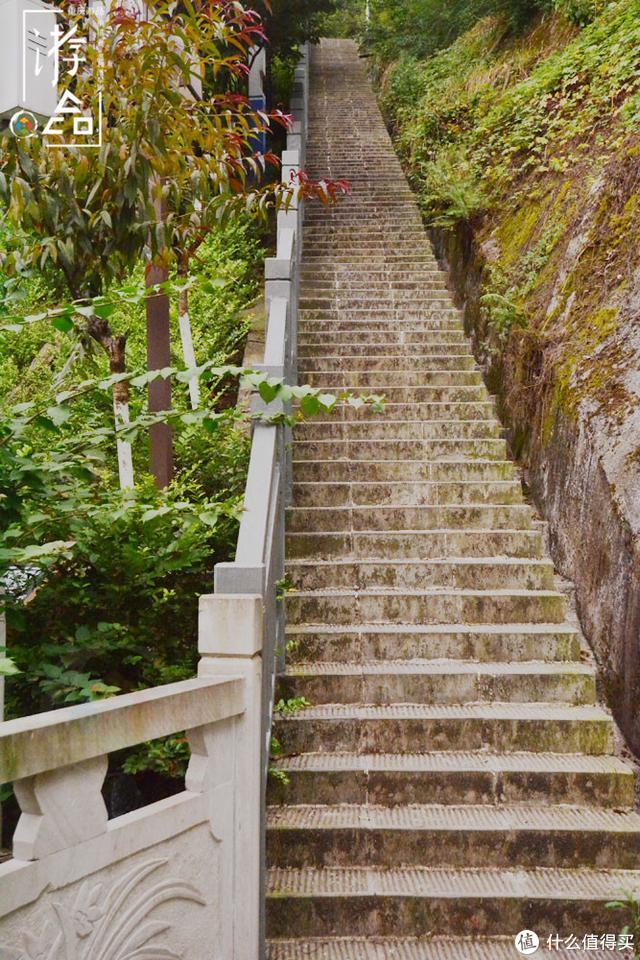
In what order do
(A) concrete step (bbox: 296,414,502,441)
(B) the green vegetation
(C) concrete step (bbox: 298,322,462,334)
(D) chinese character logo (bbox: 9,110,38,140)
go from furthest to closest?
(C) concrete step (bbox: 298,322,462,334), (A) concrete step (bbox: 296,414,502,441), (B) the green vegetation, (D) chinese character logo (bbox: 9,110,38,140)

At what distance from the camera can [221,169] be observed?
461cm

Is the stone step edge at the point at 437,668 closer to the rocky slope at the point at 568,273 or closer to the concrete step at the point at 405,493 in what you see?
the rocky slope at the point at 568,273

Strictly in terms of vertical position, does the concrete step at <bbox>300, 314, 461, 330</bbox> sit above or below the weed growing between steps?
above

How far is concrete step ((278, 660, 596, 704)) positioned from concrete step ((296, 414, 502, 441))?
2318mm

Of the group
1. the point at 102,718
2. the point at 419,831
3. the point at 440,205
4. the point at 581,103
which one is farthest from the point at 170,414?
the point at 440,205

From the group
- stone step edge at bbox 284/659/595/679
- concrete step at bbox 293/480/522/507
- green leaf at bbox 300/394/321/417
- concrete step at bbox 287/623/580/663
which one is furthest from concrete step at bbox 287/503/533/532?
green leaf at bbox 300/394/321/417

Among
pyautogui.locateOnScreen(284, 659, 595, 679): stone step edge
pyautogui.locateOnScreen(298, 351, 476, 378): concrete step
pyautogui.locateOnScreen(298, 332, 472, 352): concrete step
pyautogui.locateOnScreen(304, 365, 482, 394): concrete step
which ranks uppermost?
pyautogui.locateOnScreen(298, 332, 472, 352): concrete step

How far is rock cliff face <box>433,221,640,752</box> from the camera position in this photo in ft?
14.2

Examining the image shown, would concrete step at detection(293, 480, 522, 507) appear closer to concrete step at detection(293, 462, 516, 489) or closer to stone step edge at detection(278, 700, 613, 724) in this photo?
concrete step at detection(293, 462, 516, 489)

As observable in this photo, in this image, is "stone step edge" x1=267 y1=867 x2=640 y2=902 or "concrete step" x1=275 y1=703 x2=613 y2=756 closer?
"stone step edge" x1=267 y1=867 x2=640 y2=902

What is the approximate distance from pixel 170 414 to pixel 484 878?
8.56 ft

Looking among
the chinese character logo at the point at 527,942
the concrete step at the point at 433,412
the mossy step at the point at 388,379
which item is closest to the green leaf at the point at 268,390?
the chinese character logo at the point at 527,942

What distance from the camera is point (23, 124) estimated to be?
391cm

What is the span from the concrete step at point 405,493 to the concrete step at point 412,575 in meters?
0.69
